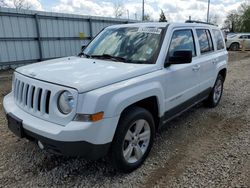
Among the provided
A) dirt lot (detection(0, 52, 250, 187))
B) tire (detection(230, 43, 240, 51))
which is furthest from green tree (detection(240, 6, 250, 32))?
dirt lot (detection(0, 52, 250, 187))

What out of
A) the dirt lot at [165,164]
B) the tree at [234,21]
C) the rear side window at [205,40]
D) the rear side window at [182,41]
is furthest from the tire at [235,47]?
the tree at [234,21]

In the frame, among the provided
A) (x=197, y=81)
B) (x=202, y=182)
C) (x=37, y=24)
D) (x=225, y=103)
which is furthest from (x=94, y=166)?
(x=37, y=24)

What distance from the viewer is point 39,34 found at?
34.1ft

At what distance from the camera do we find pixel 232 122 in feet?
15.6

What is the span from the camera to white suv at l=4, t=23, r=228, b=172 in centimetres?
243

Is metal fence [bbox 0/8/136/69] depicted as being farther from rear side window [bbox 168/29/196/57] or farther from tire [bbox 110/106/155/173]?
tire [bbox 110/106/155/173]

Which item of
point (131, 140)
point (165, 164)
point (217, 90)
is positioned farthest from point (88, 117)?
point (217, 90)

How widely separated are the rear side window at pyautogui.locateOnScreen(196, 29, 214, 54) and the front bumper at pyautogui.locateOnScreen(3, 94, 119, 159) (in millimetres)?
2787

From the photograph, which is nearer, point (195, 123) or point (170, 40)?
point (170, 40)

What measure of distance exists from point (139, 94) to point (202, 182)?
127 cm

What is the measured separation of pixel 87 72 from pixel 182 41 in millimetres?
1895

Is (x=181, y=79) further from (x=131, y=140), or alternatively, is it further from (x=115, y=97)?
(x=115, y=97)

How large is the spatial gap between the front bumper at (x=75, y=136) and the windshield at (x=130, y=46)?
1.19 metres

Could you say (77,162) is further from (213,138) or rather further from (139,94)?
(213,138)
